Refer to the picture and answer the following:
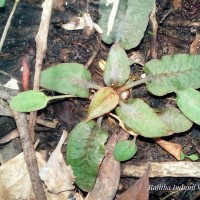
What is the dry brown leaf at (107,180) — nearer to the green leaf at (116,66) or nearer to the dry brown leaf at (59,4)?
the green leaf at (116,66)

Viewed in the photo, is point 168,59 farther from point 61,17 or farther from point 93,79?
point 61,17

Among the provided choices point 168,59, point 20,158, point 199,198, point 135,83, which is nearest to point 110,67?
point 135,83

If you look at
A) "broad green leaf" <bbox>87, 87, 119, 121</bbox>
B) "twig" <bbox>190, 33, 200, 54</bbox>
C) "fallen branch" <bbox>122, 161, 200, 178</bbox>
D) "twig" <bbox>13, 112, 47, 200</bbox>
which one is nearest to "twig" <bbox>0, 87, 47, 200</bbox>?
"twig" <bbox>13, 112, 47, 200</bbox>

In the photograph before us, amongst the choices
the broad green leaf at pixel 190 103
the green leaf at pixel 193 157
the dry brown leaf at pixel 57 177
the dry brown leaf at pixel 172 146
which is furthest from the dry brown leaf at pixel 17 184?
the broad green leaf at pixel 190 103

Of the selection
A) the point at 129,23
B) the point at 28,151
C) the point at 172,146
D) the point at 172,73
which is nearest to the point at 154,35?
the point at 129,23

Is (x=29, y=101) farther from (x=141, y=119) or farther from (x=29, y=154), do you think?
(x=141, y=119)

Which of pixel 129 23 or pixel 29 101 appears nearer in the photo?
pixel 29 101

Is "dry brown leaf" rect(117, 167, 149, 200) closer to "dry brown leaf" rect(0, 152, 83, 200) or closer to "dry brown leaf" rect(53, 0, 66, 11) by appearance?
"dry brown leaf" rect(0, 152, 83, 200)
